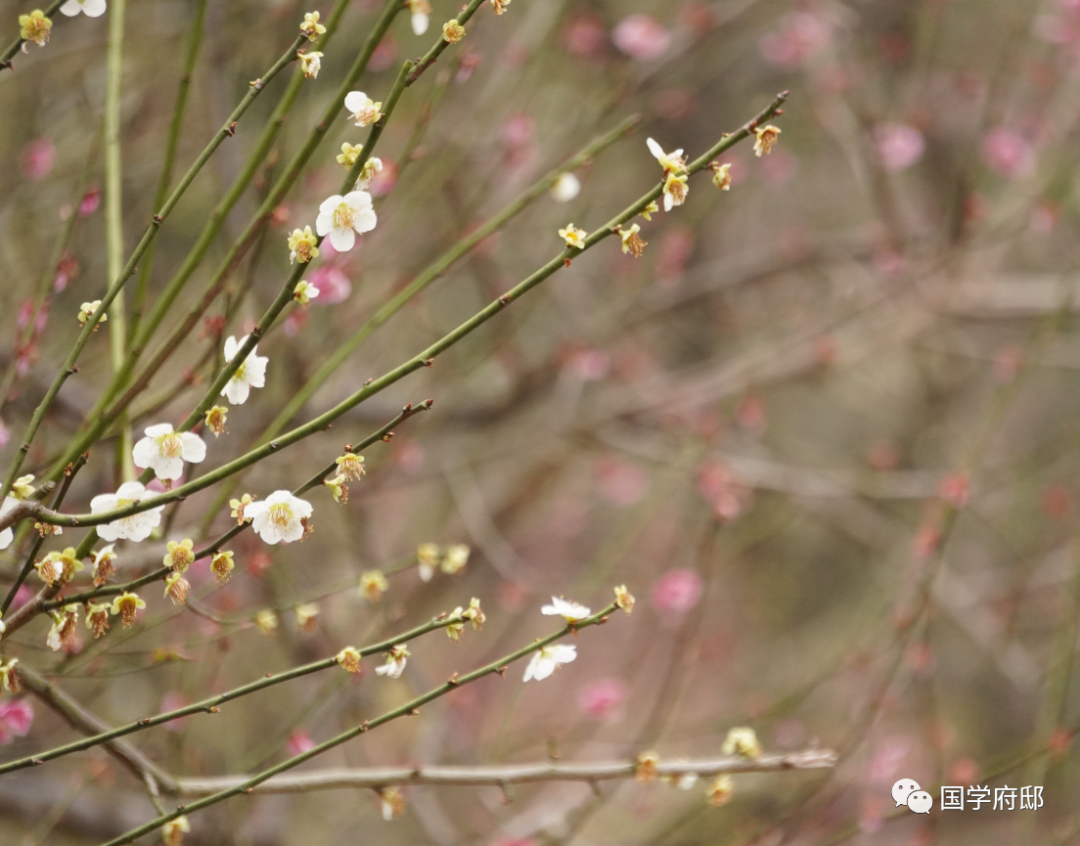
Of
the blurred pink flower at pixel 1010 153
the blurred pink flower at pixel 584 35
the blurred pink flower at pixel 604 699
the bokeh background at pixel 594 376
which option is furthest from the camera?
the blurred pink flower at pixel 1010 153

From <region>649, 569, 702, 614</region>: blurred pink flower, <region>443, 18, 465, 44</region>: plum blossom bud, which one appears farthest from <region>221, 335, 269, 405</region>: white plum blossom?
<region>649, 569, 702, 614</region>: blurred pink flower

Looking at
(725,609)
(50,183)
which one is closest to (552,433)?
(50,183)

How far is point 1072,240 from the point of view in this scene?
15.7 feet

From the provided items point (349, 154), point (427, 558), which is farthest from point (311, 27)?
point (427, 558)

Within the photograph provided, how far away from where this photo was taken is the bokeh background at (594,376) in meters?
2.26

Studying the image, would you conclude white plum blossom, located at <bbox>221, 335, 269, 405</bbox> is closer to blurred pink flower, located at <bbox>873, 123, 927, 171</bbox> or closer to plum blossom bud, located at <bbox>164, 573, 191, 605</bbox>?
plum blossom bud, located at <bbox>164, 573, 191, 605</bbox>

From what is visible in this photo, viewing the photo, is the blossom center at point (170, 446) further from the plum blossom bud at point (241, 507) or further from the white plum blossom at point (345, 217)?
→ the white plum blossom at point (345, 217)

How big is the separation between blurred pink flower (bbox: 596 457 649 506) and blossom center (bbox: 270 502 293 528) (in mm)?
3132

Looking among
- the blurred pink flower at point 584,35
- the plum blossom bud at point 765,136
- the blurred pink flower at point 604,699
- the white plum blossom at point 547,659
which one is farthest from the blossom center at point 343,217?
the blurred pink flower at point 584,35

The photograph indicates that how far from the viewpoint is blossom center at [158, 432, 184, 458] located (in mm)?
1098

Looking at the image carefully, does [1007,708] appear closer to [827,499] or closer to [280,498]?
[827,499]

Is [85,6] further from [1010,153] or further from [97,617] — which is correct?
[1010,153]

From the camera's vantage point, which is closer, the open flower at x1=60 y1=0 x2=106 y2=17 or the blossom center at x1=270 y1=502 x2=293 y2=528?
the blossom center at x1=270 y1=502 x2=293 y2=528

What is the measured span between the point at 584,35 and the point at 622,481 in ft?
7.09
